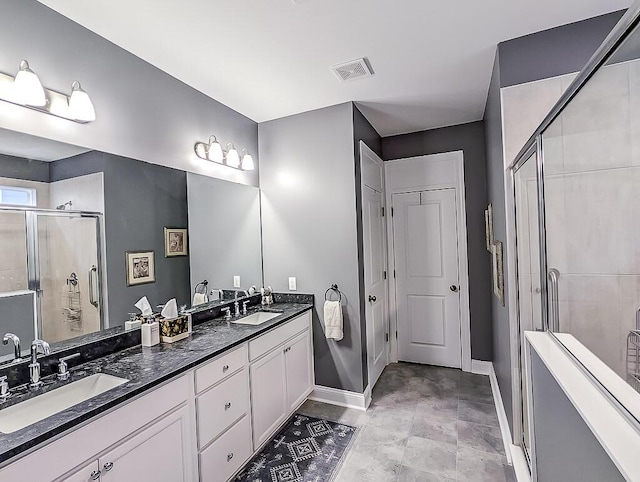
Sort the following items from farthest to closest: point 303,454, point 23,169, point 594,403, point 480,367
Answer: point 480,367, point 303,454, point 23,169, point 594,403

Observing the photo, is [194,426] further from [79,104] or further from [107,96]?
[107,96]

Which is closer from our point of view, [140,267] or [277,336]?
[140,267]

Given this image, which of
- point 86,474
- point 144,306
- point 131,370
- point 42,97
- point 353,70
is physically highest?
point 353,70

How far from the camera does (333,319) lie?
9.39ft

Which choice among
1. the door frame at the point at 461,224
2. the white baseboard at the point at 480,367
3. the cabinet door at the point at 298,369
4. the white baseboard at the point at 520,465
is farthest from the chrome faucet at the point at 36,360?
the white baseboard at the point at 480,367

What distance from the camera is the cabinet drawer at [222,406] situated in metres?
1.75

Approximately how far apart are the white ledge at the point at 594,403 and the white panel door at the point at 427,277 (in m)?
2.24

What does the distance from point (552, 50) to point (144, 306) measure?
2966mm

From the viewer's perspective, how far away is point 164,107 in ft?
7.63

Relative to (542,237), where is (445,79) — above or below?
above

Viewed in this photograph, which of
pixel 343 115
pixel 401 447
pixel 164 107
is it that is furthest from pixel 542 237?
pixel 164 107

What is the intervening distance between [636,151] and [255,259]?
273 centimetres

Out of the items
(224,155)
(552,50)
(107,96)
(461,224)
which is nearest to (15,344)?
(107,96)

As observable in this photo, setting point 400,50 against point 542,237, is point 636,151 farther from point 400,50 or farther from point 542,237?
point 400,50
